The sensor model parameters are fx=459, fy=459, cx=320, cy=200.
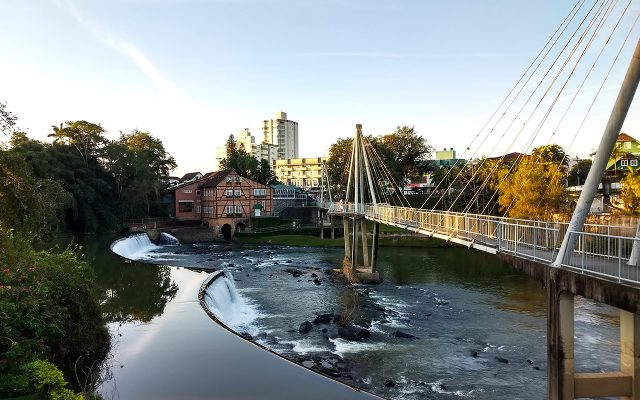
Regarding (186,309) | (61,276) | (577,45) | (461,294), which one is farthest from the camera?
(461,294)

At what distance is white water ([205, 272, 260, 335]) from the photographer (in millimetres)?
24172

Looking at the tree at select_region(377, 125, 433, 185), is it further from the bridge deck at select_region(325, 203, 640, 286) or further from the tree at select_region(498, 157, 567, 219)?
the bridge deck at select_region(325, 203, 640, 286)

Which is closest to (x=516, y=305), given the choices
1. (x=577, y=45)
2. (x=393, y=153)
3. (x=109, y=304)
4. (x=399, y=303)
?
(x=399, y=303)

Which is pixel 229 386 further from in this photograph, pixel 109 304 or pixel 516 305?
pixel 516 305

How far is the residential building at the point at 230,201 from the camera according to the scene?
236 feet

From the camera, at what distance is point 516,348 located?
21.0 metres

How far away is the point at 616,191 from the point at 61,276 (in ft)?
224

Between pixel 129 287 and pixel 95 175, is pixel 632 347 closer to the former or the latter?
pixel 129 287

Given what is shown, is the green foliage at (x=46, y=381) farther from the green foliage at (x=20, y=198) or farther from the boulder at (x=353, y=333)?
the boulder at (x=353, y=333)

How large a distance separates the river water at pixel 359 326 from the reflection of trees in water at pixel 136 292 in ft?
0.29

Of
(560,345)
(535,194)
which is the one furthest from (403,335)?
(535,194)

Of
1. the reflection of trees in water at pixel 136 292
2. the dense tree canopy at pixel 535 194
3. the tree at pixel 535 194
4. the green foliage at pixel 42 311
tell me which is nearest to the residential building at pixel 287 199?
the reflection of trees in water at pixel 136 292

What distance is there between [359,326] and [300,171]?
5692 inches

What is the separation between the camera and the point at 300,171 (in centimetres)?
16712
